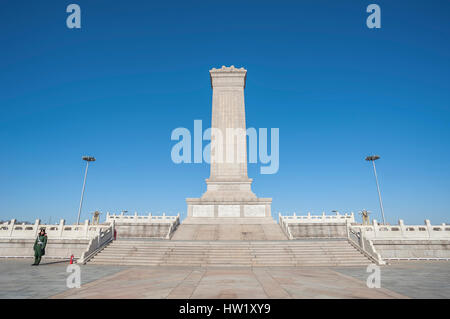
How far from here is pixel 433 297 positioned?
6.80 meters

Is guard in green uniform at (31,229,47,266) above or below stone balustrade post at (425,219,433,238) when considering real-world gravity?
below

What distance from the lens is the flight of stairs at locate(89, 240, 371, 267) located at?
13.6 m

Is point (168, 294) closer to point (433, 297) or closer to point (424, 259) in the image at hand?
point (433, 297)

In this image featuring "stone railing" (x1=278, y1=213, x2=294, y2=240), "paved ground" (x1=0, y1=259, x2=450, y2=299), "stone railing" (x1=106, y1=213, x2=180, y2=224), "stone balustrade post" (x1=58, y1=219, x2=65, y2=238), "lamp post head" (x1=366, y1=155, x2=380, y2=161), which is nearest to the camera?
"paved ground" (x1=0, y1=259, x2=450, y2=299)

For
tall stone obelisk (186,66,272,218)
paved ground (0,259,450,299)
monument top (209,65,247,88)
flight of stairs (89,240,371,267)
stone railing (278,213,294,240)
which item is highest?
monument top (209,65,247,88)

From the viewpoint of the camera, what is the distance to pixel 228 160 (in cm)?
3169

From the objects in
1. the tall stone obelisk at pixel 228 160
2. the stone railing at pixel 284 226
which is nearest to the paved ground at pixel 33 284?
the stone railing at pixel 284 226

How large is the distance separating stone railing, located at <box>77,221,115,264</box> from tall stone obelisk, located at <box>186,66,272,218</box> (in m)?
10.8

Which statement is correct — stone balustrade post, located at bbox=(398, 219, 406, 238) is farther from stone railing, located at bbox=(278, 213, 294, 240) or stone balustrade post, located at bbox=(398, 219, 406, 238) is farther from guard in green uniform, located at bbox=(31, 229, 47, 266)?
guard in green uniform, located at bbox=(31, 229, 47, 266)

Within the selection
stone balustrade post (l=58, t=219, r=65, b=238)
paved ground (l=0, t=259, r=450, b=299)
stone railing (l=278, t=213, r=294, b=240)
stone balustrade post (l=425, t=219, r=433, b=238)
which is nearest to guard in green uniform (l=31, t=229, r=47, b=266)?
paved ground (l=0, t=259, r=450, b=299)

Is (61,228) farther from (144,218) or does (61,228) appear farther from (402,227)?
(402,227)

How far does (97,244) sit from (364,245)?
56.7 feet
